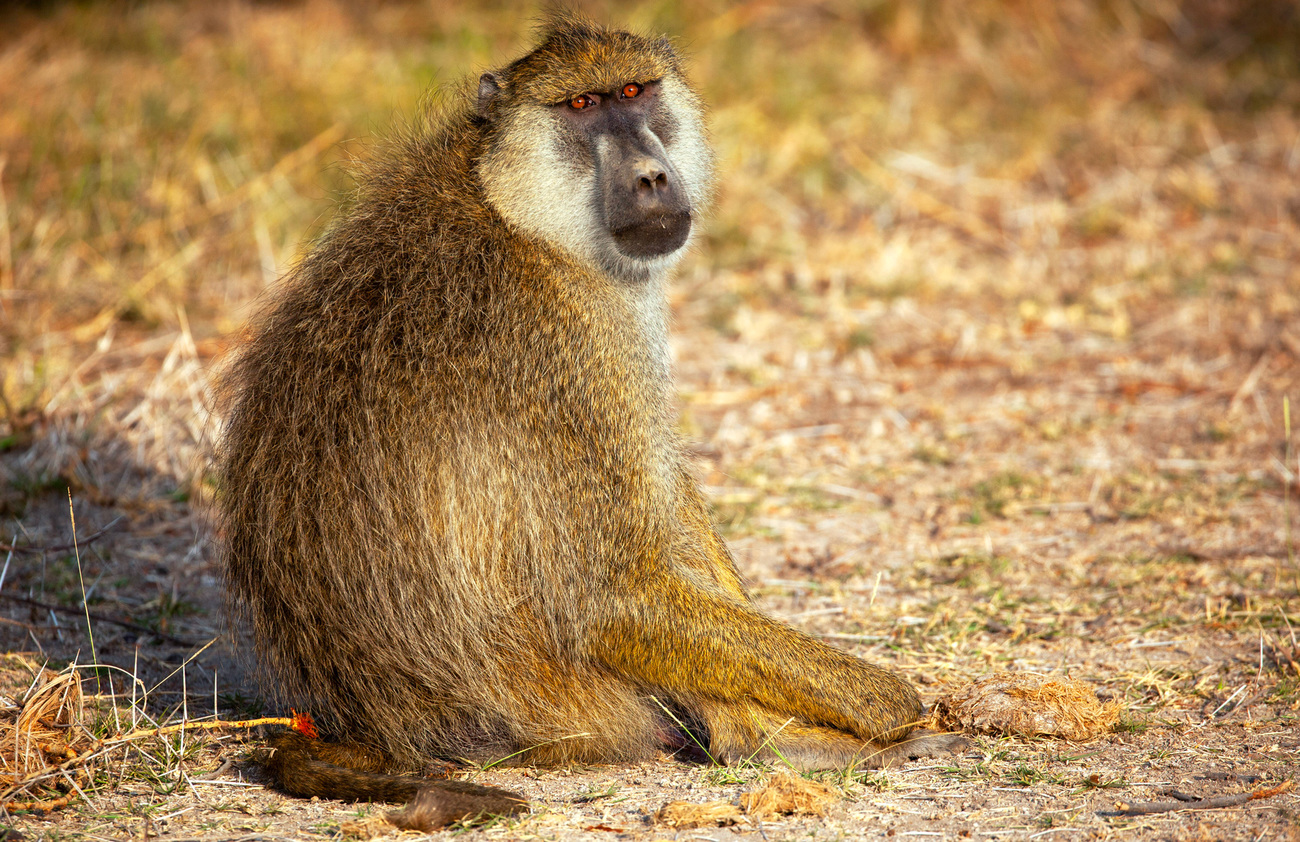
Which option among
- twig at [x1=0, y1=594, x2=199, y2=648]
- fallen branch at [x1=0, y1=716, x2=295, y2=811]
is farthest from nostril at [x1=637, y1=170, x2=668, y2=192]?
twig at [x1=0, y1=594, x2=199, y2=648]

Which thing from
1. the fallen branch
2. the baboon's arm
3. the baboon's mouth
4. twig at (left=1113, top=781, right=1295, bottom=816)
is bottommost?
the fallen branch

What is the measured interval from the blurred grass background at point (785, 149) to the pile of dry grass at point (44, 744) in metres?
2.31

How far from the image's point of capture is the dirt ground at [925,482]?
9.88 feet

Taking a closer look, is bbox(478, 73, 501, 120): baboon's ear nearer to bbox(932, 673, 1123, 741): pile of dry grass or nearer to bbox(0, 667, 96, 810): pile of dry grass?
bbox(0, 667, 96, 810): pile of dry grass

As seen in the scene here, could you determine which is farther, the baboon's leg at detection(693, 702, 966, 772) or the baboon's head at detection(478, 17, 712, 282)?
the baboon's head at detection(478, 17, 712, 282)

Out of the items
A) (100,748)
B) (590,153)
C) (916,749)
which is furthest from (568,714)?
(590,153)

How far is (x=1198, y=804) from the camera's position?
2.80 m

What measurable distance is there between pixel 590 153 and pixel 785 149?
5.53 m

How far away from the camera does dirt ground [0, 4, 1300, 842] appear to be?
9.88ft

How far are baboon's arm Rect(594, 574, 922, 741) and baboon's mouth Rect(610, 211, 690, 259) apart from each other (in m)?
0.92

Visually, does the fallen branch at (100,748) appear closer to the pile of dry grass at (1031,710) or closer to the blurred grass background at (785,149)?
the pile of dry grass at (1031,710)

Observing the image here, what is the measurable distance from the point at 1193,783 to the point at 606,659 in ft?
4.72

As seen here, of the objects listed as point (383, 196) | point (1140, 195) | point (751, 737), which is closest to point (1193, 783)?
point (751, 737)

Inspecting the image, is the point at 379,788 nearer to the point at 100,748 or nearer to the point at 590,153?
the point at 100,748
